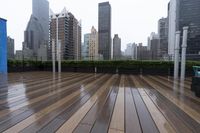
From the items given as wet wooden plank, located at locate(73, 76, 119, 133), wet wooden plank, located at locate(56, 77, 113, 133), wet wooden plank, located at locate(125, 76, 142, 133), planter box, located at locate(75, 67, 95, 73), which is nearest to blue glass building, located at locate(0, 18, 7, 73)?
planter box, located at locate(75, 67, 95, 73)

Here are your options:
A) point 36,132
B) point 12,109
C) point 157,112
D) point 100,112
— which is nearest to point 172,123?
point 157,112

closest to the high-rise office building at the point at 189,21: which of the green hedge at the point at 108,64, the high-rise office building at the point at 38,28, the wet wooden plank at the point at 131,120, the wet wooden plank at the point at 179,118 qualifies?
the green hedge at the point at 108,64

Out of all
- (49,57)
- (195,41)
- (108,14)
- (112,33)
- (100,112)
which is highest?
(108,14)

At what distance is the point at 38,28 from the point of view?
22203mm

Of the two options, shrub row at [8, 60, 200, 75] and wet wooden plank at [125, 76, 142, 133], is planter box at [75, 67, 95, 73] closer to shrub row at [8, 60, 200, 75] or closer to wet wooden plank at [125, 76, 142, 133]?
shrub row at [8, 60, 200, 75]

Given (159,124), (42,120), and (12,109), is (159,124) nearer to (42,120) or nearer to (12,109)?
(42,120)

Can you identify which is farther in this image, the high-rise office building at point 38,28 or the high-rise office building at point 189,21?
the high-rise office building at point 38,28

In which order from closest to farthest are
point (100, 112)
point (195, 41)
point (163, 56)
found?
1. point (100, 112)
2. point (163, 56)
3. point (195, 41)

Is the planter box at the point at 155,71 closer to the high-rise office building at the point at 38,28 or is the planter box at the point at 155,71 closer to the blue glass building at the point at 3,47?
the blue glass building at the point at 3,47

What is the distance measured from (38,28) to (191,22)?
20.1 metres

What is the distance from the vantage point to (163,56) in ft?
30.9

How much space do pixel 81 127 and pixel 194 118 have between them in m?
1.53

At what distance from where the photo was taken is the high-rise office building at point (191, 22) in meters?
9.75

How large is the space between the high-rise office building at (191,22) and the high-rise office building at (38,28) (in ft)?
43.8
